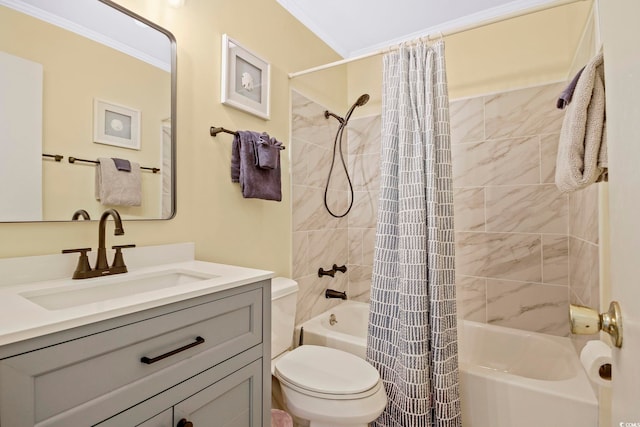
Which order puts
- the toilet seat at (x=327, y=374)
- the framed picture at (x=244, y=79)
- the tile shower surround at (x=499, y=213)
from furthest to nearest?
the tile shower surround at (x=499, y=213) → the framed picture at (x=244, y=79) → the toilet seat at (x=327, y=374)

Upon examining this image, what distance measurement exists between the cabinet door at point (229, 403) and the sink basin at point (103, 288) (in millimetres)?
342

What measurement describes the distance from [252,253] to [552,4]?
180 centimetres

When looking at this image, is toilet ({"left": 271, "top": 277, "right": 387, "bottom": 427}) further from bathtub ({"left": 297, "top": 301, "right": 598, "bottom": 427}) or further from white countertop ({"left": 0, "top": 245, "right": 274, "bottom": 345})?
white countertop ({"left": 0, "top": 245, "right": 274, "bottom": 345})

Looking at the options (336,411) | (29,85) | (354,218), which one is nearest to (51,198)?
(29,85)

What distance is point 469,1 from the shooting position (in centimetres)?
201

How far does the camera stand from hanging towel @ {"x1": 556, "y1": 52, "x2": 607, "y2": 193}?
956 millimetres

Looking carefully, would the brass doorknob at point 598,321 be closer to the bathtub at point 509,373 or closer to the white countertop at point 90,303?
the white countertop at point 90,303

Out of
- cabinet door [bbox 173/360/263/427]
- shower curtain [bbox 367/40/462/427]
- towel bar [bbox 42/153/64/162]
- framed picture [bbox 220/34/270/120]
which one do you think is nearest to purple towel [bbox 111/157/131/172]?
towel bar [bbox 42/153/64/162]

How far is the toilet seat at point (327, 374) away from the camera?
1262 mm

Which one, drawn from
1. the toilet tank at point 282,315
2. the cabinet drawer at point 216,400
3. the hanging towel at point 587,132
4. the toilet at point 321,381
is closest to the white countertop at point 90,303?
the cabinet drawer at point 216,400

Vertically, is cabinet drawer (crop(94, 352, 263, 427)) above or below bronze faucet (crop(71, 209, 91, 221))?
below

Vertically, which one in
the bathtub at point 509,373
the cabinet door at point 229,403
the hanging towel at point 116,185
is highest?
the hanging towel at point 116,185

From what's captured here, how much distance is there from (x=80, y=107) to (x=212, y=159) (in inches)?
21.3

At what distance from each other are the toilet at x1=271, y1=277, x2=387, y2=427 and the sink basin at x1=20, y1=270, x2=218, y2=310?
1.56 feet
